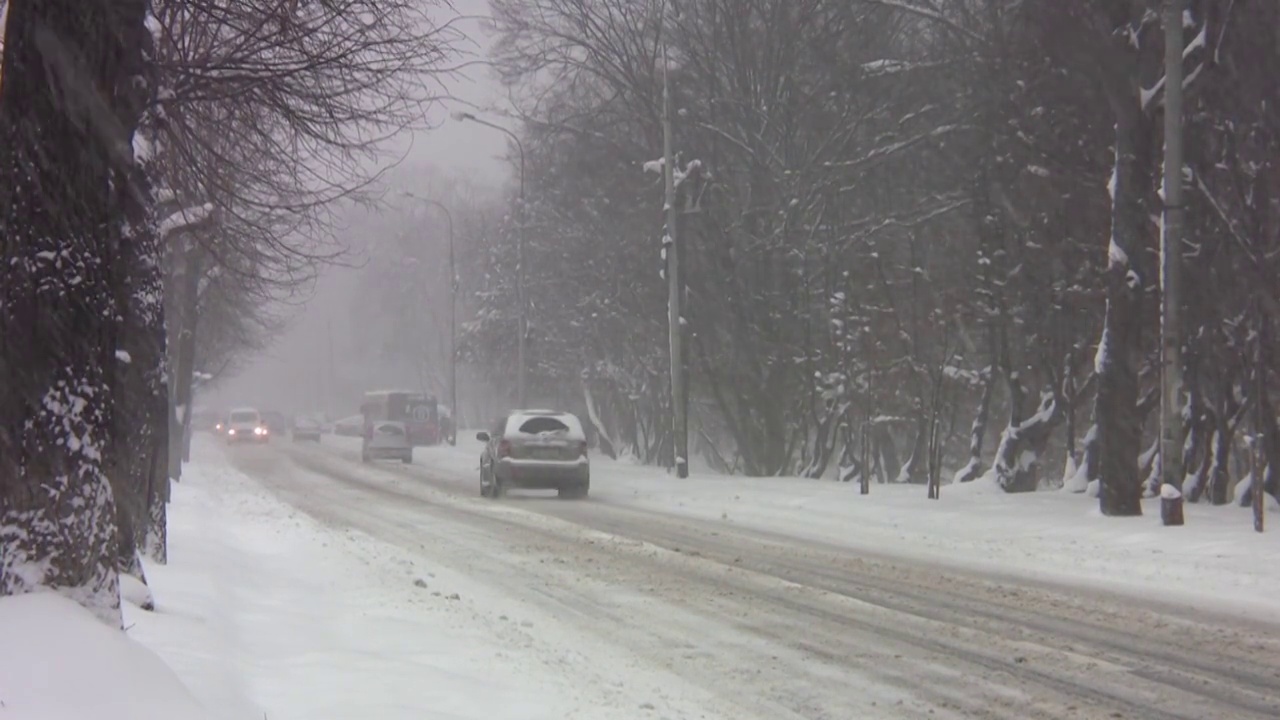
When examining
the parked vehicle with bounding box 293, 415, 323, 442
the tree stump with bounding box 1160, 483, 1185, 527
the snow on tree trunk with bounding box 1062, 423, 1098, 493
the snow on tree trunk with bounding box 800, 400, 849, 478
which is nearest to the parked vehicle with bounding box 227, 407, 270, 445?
the parked vehicle with bounding box 293, 415, 323, 442

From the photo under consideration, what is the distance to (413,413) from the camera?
6644 cm

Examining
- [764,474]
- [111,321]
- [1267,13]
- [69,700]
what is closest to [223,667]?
[111,321]

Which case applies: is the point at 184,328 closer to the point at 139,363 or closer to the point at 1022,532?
the point at 139,363

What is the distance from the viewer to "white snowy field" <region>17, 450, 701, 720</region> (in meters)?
5.55

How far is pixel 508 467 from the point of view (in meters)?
27.4

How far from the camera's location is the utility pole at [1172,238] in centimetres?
1609

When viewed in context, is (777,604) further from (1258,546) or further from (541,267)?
(541,267)

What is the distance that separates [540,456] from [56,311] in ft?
69.9

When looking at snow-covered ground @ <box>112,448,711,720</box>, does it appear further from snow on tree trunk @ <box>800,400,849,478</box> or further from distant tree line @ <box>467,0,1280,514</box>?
snow on tree trunk @ <box>800,400,849,478</box>

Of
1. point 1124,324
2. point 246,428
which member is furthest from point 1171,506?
point 246,428

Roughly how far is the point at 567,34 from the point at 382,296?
68351 mm

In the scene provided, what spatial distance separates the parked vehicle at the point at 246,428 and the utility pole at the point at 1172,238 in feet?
200

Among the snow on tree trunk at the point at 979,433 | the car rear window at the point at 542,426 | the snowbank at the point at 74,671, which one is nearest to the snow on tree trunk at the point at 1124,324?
the snow on tree trunk at the point at 979,433

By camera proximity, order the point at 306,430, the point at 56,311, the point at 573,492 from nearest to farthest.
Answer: the point at 56,311
the point at 573,492
the point at 306,430
